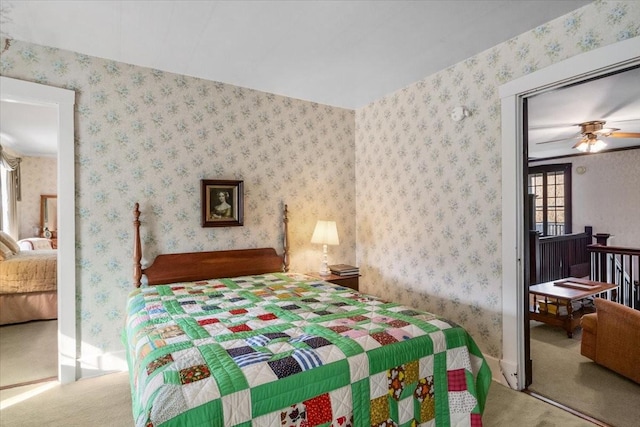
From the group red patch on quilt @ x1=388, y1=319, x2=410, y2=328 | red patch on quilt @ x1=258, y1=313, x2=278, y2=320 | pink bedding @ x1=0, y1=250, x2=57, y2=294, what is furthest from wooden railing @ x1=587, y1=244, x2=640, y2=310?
pink bedding @ x1=0, y1=250, x2=57, y2=294

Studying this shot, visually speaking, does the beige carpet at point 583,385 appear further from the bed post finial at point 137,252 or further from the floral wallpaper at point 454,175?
the bed post finial at point 137,252

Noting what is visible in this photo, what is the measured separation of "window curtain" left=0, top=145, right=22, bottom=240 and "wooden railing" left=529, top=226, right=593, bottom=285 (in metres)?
8.87

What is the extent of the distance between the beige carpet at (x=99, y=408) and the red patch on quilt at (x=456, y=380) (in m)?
0.54

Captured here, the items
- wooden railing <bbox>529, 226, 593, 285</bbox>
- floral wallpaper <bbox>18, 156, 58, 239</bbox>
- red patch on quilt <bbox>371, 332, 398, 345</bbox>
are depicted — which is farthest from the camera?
floral wallpaper <bbox>18, 156, 58, 239</bbox>

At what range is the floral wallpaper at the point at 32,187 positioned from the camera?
7.14m

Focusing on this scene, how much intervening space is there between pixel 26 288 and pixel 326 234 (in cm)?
345

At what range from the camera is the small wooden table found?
357cm

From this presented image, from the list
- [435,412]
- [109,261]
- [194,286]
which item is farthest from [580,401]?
[109,261]

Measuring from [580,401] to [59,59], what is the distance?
14.8 ft

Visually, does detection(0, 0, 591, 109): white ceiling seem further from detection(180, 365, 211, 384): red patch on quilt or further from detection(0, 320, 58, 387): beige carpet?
detection(0, 320, 58, 387): beige carpet

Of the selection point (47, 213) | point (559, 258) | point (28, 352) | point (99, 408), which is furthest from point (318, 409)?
point (47, 213)

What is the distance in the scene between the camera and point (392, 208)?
3.62 metres

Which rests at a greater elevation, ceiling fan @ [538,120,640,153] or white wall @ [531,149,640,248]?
ceiling fan @ [538,120,640,153]

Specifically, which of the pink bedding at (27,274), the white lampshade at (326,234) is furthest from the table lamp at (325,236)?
the pink bedding at (27,274)
